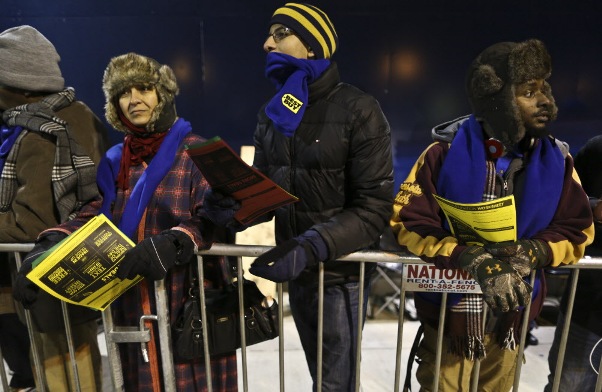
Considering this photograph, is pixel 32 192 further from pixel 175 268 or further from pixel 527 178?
pixel 527 178

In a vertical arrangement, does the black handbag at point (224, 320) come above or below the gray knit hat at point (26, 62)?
below

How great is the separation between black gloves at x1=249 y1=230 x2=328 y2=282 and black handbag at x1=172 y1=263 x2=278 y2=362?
1.06 feet

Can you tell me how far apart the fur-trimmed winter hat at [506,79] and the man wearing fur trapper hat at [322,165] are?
37 cm

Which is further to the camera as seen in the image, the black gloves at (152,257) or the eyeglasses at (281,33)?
the eyeglasses at (281,33)

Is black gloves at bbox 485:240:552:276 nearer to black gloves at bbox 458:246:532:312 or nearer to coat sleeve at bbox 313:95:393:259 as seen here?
black gloves at bbox 458:246:532:312

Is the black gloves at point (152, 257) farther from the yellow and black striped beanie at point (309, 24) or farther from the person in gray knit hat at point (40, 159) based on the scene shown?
the yellow and black striped beanie at point (309, 24)

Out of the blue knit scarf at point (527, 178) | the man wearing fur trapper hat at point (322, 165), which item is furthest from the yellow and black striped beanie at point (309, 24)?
the blue knit scarf at point (527, 178)

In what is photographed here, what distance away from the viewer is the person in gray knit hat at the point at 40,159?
1975mm

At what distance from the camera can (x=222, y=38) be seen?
379cm

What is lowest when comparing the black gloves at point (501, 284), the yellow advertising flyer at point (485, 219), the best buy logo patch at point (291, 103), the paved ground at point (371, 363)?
the paved ground at point (371, 363)

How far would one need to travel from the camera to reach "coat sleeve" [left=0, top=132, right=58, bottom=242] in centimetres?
195

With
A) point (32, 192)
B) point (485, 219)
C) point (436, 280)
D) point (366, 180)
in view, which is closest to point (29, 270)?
point (32, 192)

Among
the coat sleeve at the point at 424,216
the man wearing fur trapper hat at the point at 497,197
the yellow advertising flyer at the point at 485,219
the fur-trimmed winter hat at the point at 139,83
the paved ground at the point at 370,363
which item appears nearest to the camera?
the yellow advertising flyer at the point at 485,219

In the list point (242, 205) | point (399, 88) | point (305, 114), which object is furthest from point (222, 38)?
point (242, 205)
